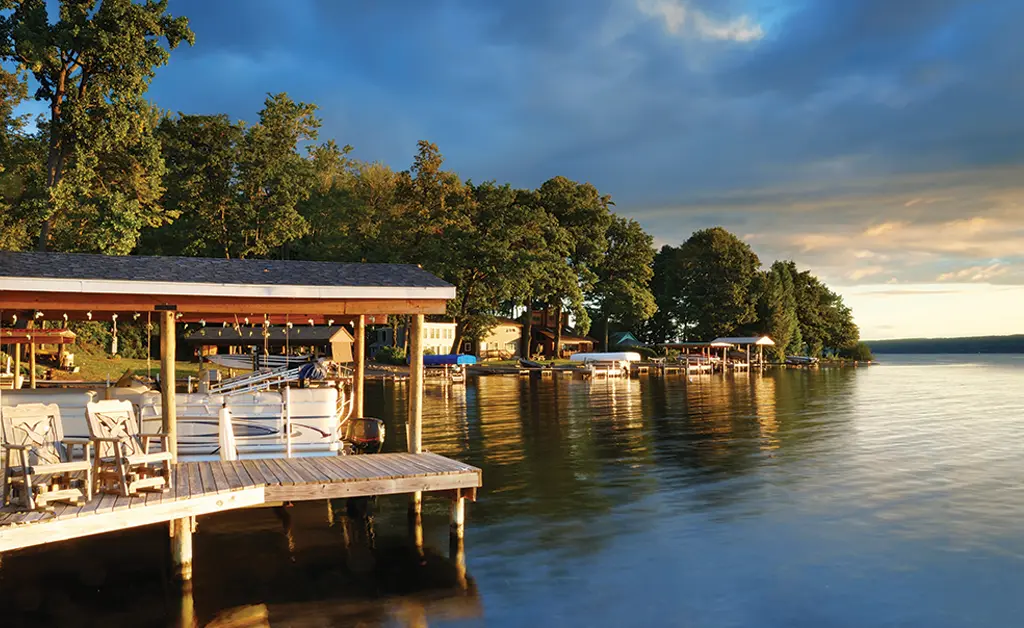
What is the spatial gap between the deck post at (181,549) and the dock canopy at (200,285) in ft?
11.8

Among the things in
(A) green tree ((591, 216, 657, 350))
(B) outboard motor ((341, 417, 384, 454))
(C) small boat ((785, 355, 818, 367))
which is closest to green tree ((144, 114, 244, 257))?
(A) green tree ((591, 216, 657, 350))

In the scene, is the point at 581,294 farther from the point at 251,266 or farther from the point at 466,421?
the point at 251,266

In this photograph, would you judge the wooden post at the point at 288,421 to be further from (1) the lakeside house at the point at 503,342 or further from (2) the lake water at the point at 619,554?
(1) the lakeside house at the point at 503,342

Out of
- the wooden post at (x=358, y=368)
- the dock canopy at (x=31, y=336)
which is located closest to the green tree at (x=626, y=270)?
the dock canopy at (x=31, y=336)

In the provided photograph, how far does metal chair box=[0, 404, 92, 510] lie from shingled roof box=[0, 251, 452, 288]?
6.94 ft

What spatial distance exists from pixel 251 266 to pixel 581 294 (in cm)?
5798

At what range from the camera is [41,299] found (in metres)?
12.6

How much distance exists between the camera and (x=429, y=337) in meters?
74.3

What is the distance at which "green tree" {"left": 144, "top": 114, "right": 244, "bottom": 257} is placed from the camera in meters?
51.0

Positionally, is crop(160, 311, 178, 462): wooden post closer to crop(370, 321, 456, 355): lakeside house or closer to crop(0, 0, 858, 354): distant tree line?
crop(0, 0, 858, 354): distant tree line

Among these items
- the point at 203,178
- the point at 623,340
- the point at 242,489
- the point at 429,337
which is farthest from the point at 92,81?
the point at 623,340

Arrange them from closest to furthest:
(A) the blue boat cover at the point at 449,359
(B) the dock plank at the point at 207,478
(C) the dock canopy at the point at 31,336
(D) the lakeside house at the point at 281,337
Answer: (B) the dock plank at the point at 207,478 < (C) the dock canopy at the point at 31,336 < (D) the lakeside house at the point at 281,337 < (A) the blue boat cover at the point at 449,359

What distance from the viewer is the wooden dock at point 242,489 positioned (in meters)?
9.17

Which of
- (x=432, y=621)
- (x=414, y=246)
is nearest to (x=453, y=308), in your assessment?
(x=414, y=246)
